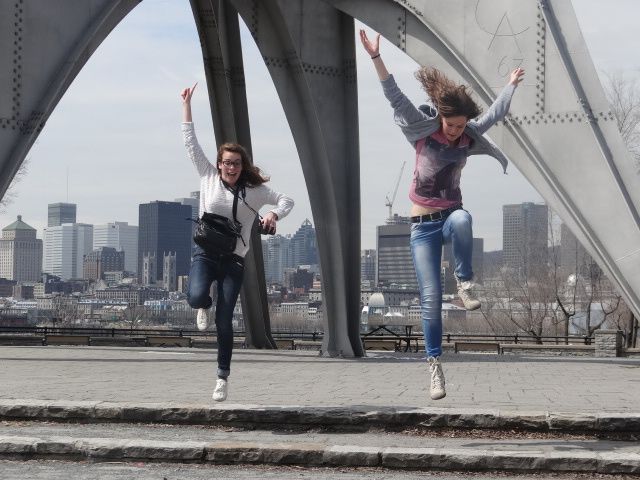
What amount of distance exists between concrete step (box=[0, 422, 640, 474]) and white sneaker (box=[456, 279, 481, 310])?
99 cm

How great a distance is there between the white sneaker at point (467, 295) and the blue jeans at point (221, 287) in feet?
5.93

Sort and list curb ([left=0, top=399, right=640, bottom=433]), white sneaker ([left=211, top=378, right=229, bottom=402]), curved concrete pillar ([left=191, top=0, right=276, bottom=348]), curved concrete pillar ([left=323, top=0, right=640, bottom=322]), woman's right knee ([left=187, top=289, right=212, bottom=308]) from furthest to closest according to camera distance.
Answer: curved concrete pillar ([left=191, top=0, right=276, bottom=348]) → curved concrete pillar ([left=323, top=0, right=640, bottom=322]) → white sneaker ([left=211, top=378, right=229, bottom=402]) → woman's right knee ([left=187, top=289, right=212, bottom=308]) → curb ([left=0, top=399, right=640, bottom=433])

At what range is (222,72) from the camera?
2330 cm

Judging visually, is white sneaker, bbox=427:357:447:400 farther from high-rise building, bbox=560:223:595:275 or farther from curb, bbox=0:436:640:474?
high-rise building, bbox=560:223:595:275

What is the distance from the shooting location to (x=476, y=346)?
30875 millimetres

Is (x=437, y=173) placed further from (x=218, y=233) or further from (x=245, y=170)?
(x=218, y=233)

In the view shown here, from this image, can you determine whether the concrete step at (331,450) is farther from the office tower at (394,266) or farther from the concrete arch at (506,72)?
the office tower at (394,266)

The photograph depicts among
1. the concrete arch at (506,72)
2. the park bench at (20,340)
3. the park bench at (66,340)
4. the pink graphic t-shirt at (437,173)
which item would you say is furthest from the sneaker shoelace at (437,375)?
the park bench at (20,340)

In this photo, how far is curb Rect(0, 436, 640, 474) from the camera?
7340 mm

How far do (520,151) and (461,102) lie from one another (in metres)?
7.49

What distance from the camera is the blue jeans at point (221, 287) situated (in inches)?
346

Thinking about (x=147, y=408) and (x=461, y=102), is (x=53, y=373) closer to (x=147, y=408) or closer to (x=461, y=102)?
(x=147, y=408)

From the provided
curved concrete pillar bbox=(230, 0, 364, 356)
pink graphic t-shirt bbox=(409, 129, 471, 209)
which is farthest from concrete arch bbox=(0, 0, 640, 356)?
pink graphic t-shirt bbox=(409, 129, 471, 209)

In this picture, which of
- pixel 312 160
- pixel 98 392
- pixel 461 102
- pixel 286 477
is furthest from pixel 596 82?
pixel 286 477
